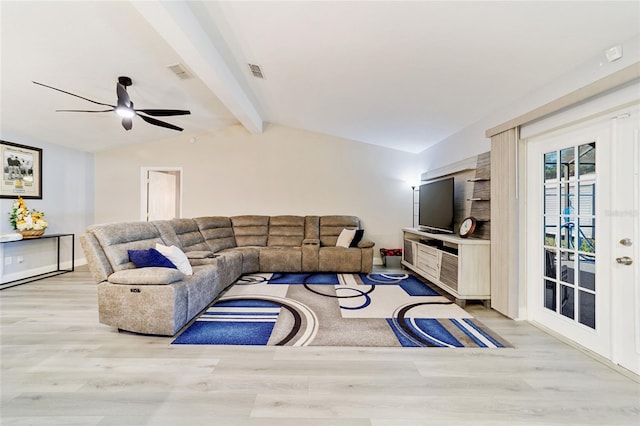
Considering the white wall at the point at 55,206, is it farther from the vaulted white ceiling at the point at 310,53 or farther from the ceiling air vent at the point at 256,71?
the ceiling air vent at the point at 256,71

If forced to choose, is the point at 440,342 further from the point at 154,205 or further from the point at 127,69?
the point at 154,205

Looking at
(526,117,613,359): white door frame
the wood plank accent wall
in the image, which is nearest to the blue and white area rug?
the wood plank accent wall

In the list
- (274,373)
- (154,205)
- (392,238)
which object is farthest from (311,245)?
(154,205)

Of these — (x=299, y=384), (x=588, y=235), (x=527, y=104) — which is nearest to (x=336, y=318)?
(x=299, y=384)

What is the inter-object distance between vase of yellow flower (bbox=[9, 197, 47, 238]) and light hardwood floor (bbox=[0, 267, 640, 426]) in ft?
7.46

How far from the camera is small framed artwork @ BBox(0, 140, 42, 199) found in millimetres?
3947

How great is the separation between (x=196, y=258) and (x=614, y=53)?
14.1 ft

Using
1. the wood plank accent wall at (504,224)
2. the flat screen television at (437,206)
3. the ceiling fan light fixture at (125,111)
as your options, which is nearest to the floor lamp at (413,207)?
the flat screen television at (437,206)

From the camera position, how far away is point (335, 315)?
2.85 m

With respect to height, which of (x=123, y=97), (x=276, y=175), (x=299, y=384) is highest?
(x=123, y=97)

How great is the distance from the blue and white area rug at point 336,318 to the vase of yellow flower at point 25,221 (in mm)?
3178

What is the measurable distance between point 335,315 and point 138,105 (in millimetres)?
4042

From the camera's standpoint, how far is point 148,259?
2.70m

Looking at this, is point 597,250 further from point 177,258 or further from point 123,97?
point 123,97
